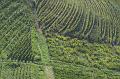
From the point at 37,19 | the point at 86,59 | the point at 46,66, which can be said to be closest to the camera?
the point at 46,66

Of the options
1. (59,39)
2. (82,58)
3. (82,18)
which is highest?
(82,18)

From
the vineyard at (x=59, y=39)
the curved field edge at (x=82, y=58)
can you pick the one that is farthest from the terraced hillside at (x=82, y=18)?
the curved field edge at (x=82, y=58)

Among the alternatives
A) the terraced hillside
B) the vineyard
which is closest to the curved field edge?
the vineyard

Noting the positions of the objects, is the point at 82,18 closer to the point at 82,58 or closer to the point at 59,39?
the point at 59,39

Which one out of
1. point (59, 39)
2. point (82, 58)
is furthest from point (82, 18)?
point (82, 58)

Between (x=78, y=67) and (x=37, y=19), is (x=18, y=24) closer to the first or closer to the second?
(x=37, y=19)

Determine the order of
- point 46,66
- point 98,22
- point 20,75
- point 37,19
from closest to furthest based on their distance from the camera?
point 20,75 < point 46,66 < point 37,19 < point 98,22

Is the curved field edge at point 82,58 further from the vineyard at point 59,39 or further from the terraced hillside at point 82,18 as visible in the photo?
the terraced hillside at point 82,18

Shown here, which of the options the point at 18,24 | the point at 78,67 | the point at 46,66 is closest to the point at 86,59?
the point at 78,67

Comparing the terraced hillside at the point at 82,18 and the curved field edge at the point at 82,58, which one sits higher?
the terraced hillside at the point at 82,18
